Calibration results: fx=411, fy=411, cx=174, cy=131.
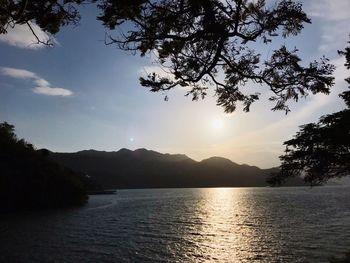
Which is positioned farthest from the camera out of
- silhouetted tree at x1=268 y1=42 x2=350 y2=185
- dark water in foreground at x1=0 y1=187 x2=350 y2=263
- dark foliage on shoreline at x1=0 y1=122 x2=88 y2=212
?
dark foliage on shoreline at x1=0 y1=122 x2=88 y2=212

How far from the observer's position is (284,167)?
117 feet

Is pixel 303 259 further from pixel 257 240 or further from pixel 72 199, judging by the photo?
pixel 72 199

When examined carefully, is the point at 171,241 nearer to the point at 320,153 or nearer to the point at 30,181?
the point at 320,153

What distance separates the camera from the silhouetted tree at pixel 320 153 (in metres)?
33.5

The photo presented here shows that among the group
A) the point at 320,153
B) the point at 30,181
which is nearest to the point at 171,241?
the point at 320,153

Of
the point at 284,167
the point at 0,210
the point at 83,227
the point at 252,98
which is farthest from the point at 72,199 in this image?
the point at 252,98

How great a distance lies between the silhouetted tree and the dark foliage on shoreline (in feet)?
287

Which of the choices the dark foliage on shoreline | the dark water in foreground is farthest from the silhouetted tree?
the dark foliage on shoreline

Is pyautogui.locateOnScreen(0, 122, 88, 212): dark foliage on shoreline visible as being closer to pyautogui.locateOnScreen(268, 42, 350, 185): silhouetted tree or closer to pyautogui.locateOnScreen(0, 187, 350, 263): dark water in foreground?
pyautogui.locateOnScreen(0, 187, 350, 263): dark water in foreground

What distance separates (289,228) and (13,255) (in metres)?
42.9

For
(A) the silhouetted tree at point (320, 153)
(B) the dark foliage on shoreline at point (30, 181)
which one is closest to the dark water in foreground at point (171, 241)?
(A) the silhouetted tree at point (320, 153)

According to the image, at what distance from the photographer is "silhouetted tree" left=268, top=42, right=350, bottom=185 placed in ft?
110

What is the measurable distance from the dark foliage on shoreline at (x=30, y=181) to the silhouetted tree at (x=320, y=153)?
87580mm

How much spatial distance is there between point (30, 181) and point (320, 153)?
97652 millimetres
